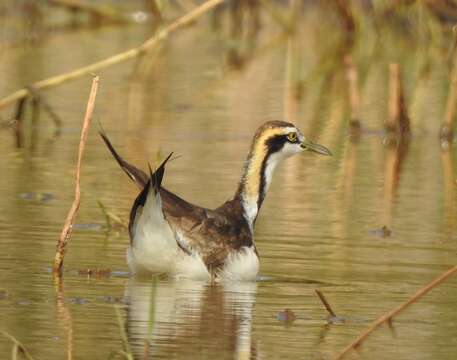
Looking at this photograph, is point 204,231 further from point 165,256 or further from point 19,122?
point 19,122

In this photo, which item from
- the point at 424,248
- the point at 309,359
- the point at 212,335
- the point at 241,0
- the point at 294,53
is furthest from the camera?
the point at 241,0

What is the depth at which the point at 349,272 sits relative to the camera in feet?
29.8

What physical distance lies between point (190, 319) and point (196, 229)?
4.06 ft

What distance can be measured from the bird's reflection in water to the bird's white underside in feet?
0.23

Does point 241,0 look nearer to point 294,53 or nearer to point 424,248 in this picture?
point 294,53

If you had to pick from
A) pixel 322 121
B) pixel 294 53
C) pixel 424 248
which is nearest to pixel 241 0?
pixel 294 53

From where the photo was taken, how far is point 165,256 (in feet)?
28.0

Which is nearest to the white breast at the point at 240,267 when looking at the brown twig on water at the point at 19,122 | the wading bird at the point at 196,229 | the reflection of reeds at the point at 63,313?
the wading bird at the point at 196,229

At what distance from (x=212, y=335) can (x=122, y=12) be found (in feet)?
71.0

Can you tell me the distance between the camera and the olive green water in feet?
23.8

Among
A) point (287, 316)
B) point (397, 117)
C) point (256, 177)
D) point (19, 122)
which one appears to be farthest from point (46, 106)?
point (287, 316)

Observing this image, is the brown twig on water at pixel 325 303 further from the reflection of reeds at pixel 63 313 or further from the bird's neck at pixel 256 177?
the bird's neck at pixel 256 177

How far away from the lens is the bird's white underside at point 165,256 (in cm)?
837

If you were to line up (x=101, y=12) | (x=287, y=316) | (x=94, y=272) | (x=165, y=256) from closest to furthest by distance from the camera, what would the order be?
(x=287, y=316) < (x=165, y=256) < (x=94, y=272) < (x=101, y=12)
